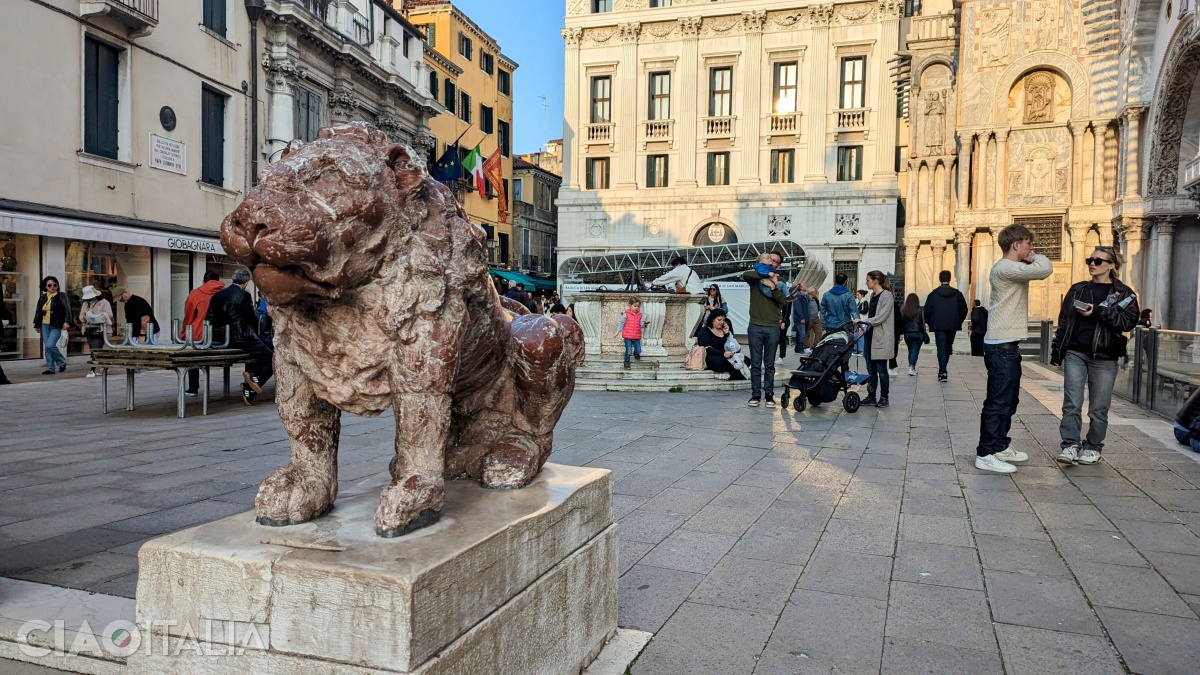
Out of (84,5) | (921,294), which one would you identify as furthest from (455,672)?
(921,294)

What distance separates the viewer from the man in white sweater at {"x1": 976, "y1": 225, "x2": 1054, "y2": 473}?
228 inches

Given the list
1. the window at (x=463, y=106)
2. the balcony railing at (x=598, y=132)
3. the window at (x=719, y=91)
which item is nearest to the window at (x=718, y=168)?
the window at (x=719, y=91)

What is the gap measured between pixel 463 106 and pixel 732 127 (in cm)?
1364

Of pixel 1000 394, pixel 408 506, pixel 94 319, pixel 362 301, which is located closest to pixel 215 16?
pixel 94 319

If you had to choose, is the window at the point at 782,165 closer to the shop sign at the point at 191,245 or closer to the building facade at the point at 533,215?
the building facade at the point at 533,215

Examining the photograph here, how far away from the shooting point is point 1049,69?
72.1ft

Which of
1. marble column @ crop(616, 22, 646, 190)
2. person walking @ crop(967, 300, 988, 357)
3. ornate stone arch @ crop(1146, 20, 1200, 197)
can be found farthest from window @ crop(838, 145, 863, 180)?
person walking @ crop(967, 300, 988, 357)

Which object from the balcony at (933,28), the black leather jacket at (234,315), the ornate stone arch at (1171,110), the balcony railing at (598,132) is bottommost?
the black leather jacket at (234,315)

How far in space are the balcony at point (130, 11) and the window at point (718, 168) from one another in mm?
21567

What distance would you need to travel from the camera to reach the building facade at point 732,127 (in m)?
30.7

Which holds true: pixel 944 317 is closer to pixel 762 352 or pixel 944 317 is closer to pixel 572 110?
pixel 762 352

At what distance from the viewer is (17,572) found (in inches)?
130

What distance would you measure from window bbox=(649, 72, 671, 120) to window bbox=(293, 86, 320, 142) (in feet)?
49.7

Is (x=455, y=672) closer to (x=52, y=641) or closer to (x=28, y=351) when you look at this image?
(x=52, y=641)
